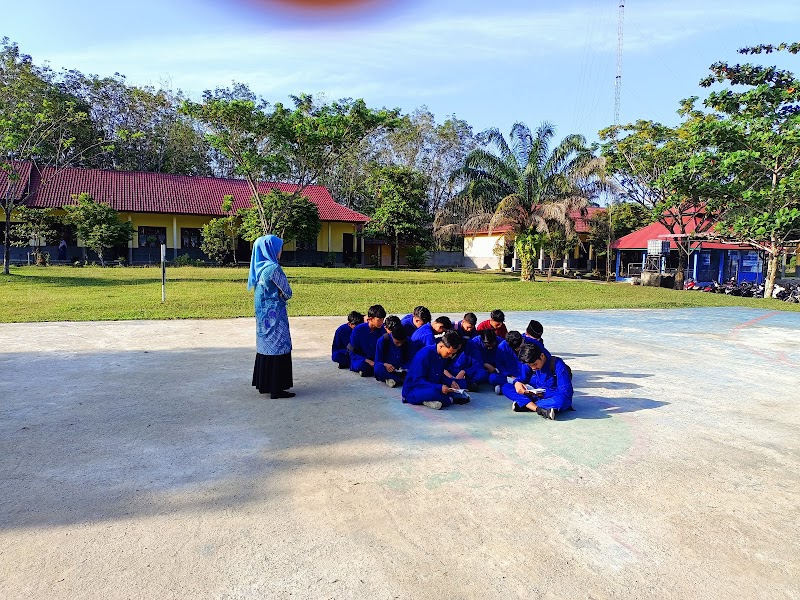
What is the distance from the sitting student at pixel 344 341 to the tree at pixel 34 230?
25796mm

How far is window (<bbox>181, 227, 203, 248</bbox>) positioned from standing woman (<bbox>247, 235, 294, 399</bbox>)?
1123 inches

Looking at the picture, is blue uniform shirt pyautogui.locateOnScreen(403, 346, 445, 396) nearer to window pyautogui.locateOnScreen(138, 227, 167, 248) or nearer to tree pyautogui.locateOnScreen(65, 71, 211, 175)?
window pyautogui.locateOnScreen(138, 227, 167, 248)

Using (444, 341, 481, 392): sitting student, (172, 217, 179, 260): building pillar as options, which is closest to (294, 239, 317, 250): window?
(172, 217, 179, 260): building pillar

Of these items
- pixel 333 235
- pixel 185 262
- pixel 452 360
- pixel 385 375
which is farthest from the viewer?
pixel 333 235

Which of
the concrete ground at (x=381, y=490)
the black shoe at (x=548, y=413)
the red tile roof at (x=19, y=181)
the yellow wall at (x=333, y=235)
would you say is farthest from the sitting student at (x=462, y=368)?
the yellow wall at (x=333, y=235)

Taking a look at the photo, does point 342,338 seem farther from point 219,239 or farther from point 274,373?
point 219,239

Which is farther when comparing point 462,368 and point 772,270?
point 772,270

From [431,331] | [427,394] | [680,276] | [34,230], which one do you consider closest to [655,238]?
[680,276]

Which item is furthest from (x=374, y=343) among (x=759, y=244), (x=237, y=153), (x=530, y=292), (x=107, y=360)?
(x=759, y=244)

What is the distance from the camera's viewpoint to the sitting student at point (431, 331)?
647cm

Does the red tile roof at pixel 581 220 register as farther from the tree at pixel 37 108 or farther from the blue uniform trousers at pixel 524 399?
the blue uniform trousers at pixel 524 399

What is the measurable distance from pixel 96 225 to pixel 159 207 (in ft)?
16.2

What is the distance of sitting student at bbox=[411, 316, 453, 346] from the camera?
6.47m

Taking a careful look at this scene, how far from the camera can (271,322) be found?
5.74m
